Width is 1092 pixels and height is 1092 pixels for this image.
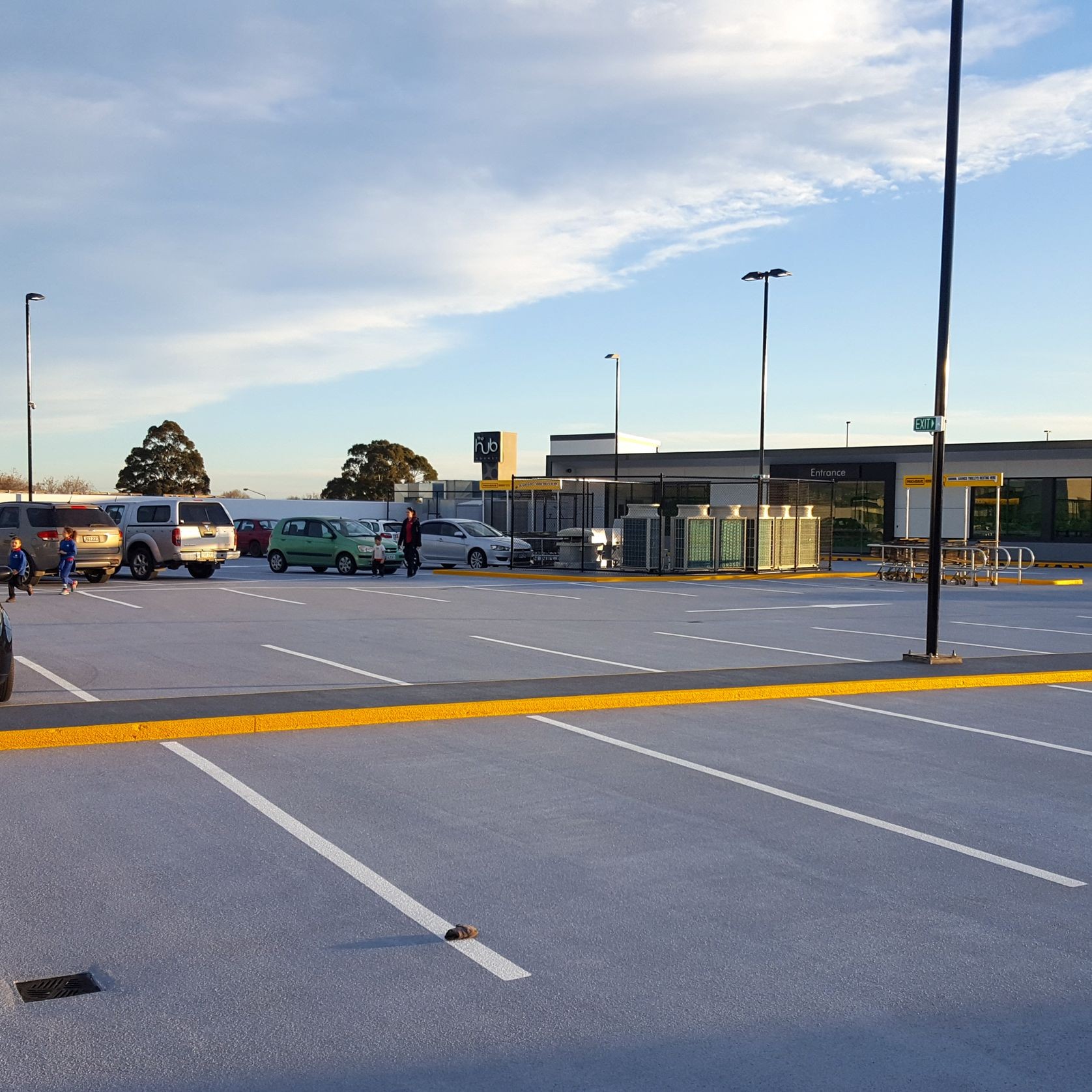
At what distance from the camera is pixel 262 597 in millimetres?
22500

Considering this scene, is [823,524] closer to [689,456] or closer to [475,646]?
[689,456]

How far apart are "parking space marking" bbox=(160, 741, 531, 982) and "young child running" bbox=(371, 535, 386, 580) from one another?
21951 millimetres

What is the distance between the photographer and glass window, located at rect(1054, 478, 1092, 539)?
41.7 metres

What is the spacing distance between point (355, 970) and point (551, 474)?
174 feet

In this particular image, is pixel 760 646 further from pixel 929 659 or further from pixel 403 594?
pixel 403 594

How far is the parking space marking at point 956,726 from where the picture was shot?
29.2 ft

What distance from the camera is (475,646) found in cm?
1462

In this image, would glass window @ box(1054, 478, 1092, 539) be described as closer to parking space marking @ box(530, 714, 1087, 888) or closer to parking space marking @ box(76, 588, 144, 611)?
parking space marking @ box(76, 588, 144, 611)

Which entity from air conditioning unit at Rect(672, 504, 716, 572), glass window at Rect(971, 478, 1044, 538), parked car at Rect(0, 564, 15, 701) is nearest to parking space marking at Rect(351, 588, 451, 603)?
air conditioning unit at Rect(672, 504, 716, 572)

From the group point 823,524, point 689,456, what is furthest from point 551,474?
point 823,524

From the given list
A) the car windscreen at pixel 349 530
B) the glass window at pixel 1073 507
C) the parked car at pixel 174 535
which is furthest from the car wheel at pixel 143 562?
the glass window at pixel 1073 507

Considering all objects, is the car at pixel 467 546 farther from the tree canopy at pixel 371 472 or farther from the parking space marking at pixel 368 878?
the tree canopy at pixel 371 472

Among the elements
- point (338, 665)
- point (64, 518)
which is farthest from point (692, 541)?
point (338, 665)

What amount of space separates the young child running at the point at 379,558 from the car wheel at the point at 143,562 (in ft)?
17.8
